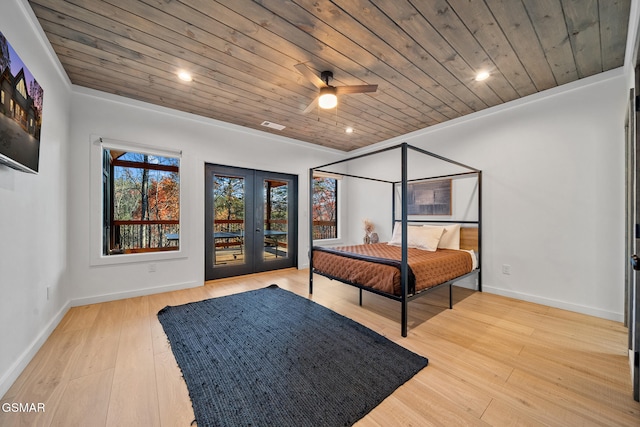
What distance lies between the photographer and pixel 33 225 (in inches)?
78.1

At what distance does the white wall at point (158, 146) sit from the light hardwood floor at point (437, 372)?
47 cm

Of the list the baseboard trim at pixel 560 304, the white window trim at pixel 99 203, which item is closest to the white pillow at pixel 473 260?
the baseboard trim at pixel 560 304

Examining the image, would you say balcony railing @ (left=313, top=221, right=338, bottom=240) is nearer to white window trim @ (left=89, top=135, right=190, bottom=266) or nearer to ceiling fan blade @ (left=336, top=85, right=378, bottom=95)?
white window trim @ (left=89, top=135, right=190, bottom=266)

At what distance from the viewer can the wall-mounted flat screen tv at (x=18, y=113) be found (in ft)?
4.67

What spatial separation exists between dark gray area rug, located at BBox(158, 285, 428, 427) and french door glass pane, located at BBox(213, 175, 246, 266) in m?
1.44

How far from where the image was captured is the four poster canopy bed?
7.82 feet

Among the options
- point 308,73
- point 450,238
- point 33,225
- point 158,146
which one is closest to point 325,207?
point 450,238

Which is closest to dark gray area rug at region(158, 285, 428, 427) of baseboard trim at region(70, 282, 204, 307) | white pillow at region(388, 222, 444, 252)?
baseboard trim at region(70, 282, 204, 307)

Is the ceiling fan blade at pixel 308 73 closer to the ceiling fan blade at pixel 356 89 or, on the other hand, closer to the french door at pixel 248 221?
the ceiling fan blade at pixel 356 89

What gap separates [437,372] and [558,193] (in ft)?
8.69

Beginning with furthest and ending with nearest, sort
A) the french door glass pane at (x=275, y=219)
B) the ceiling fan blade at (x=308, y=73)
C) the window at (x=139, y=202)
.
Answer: the french door glass pane at (x=275, y=219), the window at (x=139, y=202), the ceiling fan blade at (x=308, y=73)

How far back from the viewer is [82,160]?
115 inches

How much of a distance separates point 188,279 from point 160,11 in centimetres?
318

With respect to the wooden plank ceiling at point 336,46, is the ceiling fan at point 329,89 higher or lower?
lower
